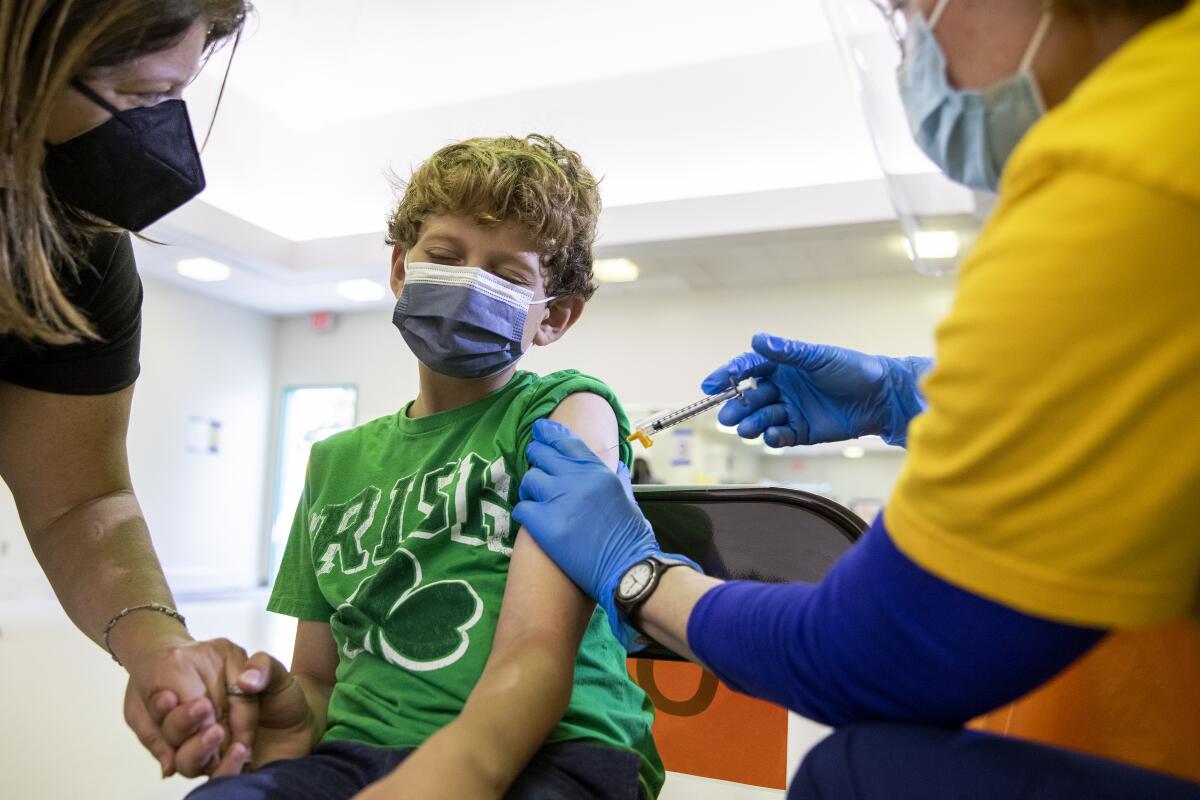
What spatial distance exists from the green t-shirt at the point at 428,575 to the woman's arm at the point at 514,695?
0.22ft

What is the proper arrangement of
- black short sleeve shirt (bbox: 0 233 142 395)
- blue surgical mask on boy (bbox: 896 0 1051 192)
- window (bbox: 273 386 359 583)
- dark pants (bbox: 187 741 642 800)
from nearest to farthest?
blue surgical mask on boy (bbox: 896 0 1051 192) < dark pants (bbox: 187 741 642 800) < black short sleeve shirt (bbox: 0 233 142 395) < window (bbox: 273 386 359 583)

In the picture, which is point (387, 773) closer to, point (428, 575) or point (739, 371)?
point (428, 575)

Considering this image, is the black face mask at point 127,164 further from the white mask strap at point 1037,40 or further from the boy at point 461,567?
the white mask strap at point 1037,40

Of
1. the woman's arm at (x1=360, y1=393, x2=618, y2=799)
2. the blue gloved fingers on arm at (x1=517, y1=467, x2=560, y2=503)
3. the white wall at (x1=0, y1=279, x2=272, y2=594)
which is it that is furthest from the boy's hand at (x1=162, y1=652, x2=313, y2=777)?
the white wall at (x1=0, y1=279, x2=272, y2=594)

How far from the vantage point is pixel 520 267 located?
53.2 inches

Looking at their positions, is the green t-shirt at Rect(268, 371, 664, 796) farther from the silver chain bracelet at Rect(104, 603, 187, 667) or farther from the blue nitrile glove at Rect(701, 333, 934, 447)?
the blue nitrile glove at Rect(701, 333, 934, 447)

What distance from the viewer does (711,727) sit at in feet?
5.69

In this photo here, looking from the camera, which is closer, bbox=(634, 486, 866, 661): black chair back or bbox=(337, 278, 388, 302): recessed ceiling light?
bbox=(634, 486, 866, 661): black chair back

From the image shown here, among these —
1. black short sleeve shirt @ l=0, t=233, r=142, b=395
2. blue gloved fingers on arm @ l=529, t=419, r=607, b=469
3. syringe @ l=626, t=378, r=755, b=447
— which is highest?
black short sleeve shirt @ l=0, t=233, r=142, b=395

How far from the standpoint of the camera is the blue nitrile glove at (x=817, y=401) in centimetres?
159

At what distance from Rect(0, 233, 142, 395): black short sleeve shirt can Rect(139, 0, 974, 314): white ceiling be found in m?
3.72

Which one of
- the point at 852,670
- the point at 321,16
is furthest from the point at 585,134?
the point at 852,670

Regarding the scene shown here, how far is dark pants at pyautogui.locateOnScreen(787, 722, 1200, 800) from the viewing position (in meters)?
0.59

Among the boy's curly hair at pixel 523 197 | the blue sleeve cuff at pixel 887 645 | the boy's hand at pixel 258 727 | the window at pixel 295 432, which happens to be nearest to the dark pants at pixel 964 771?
the blue sleeve cuff at pixel 887 645
